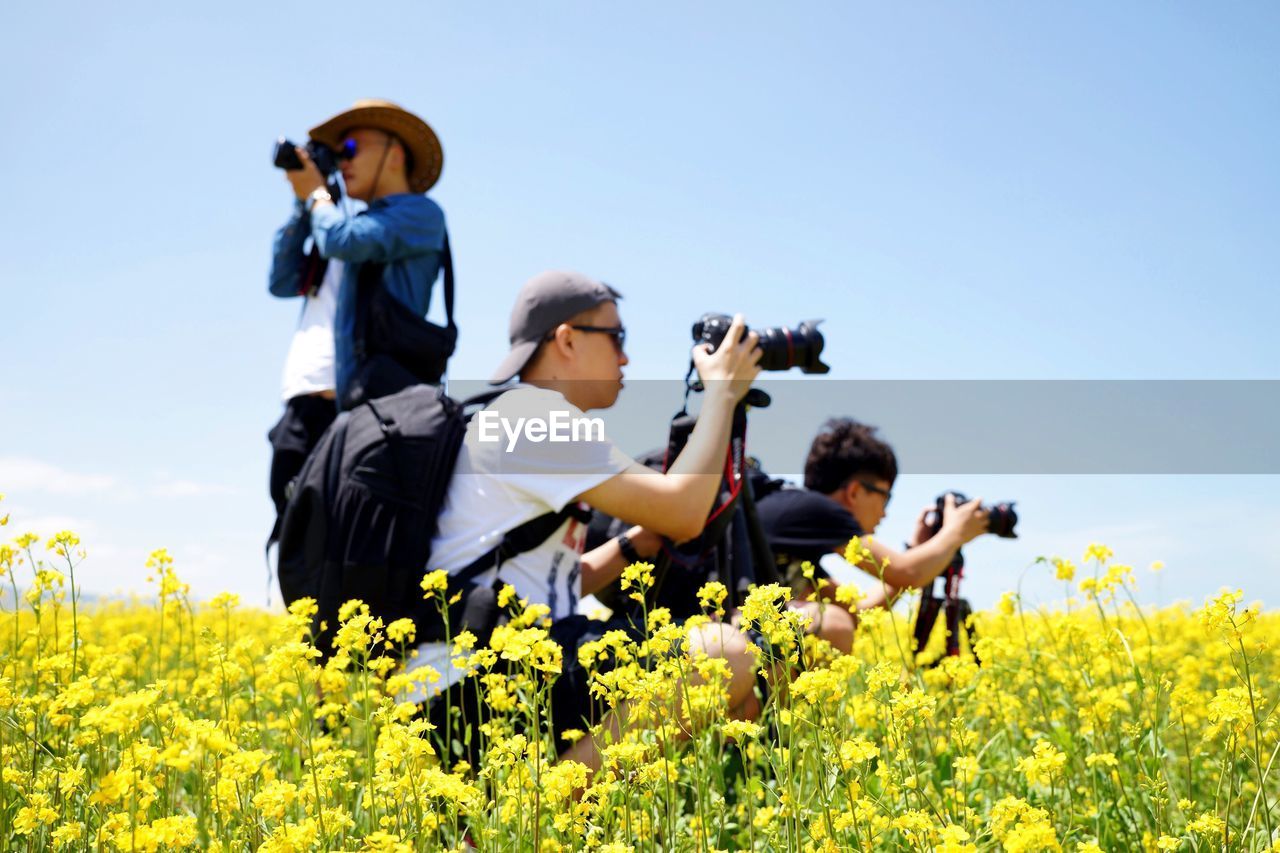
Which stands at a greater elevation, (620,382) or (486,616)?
(620,382)

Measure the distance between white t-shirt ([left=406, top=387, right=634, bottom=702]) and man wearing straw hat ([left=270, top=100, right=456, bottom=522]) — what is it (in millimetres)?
1101

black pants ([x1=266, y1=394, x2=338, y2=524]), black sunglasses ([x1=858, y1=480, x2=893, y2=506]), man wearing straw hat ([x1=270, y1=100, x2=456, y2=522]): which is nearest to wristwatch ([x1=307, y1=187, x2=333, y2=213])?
man wearing straw hat ([x1=270, y1=100, x2=456, y2=522])

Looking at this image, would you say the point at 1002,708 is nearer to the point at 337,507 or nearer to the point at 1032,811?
the point at 1032,811

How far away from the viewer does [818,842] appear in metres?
1.76

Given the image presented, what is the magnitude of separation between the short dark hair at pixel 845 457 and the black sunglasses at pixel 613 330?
1.72 metres

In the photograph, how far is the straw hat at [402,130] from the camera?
439 centimetres

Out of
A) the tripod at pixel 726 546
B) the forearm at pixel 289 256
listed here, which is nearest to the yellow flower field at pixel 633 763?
the tripod at pixel 726 546

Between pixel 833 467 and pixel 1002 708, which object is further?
pixel 833 467

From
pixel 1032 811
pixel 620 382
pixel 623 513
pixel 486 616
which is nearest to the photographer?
pixel 1032 811

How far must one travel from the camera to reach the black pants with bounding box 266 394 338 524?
12.9 feet

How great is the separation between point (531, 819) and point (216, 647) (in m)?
0.68

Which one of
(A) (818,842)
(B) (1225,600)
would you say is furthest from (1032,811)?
(B) (1225,600)

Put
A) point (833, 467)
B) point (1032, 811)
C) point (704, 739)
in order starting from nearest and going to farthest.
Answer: point (1032, 811), point (704, 739), point (833, 467)

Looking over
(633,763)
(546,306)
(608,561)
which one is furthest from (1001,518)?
(633,763)
